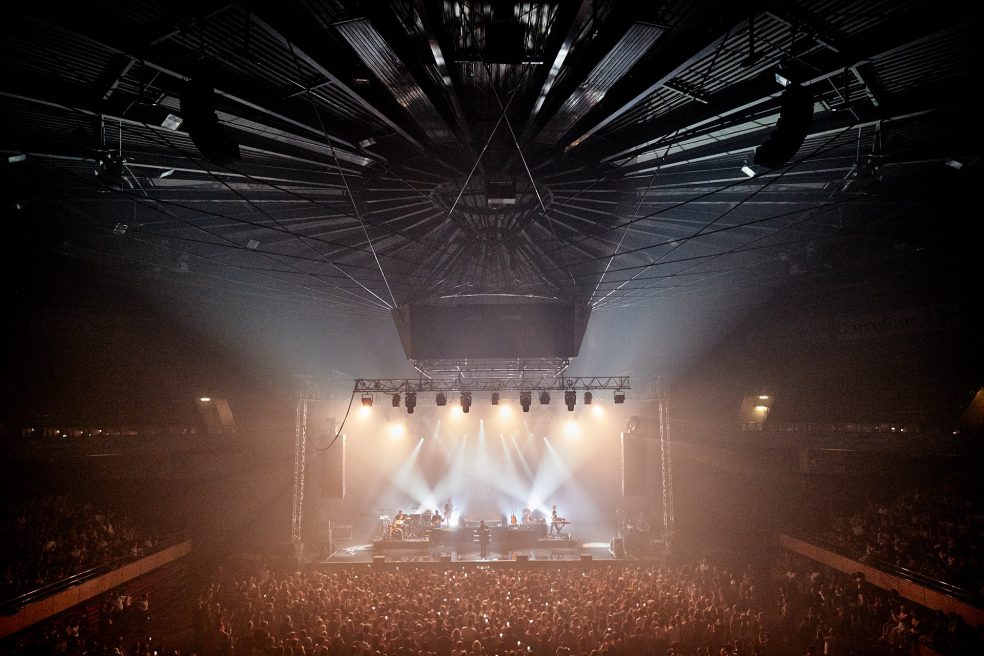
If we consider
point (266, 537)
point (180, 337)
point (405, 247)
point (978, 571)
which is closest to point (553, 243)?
point (405, 247)

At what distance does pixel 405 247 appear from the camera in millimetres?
13742

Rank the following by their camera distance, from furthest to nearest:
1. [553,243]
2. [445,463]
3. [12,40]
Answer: [445,463]
[553,243]
[12,40]

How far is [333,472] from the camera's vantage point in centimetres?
2561

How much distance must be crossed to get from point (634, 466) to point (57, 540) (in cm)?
2369

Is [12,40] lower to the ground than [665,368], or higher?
higher

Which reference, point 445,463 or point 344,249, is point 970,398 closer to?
point 344,249

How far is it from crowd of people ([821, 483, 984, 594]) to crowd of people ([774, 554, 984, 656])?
1.00 m

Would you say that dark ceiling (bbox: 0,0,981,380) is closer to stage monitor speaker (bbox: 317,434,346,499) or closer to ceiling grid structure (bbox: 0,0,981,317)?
ceiling grid structure (bbox: 0,0,981,317)

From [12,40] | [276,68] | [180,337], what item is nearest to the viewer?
[12,40]

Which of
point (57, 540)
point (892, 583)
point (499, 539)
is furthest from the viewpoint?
point (499, 539)

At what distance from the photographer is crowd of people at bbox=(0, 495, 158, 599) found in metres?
14.4

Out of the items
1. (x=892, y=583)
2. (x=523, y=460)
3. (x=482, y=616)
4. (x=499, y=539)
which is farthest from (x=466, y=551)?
(x=892, y=583)

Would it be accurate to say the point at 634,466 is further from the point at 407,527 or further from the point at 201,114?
the point at 201,114

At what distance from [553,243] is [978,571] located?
1337 centimetres
